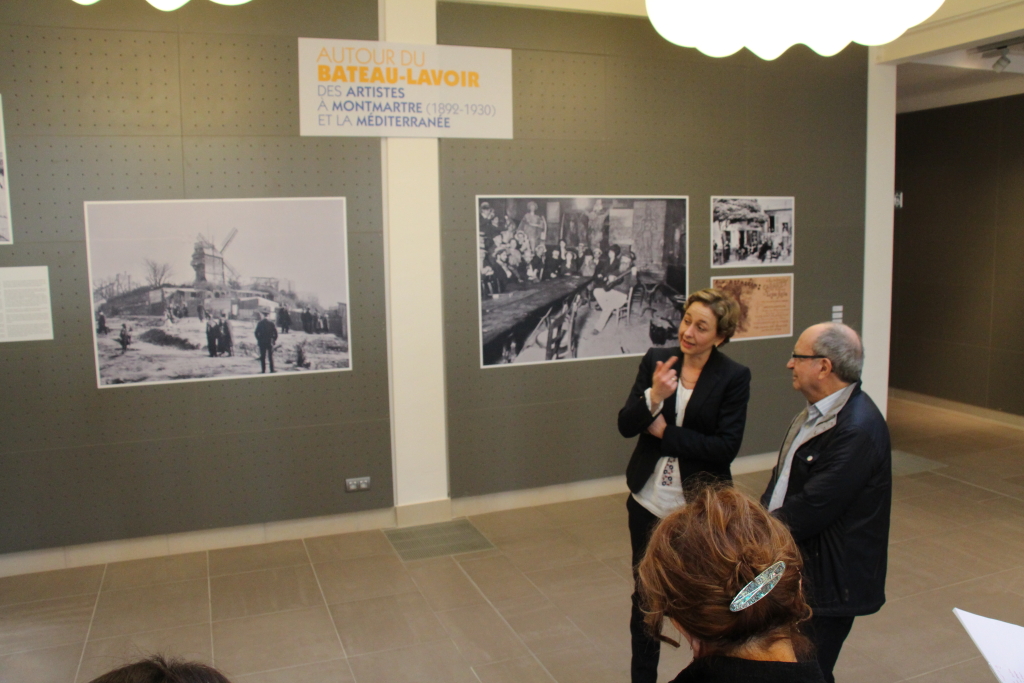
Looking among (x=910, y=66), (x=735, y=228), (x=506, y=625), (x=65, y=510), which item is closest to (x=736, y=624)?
(x=506, y=625)

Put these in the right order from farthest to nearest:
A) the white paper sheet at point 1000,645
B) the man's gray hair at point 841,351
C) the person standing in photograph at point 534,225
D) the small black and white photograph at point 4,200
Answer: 1. the person standing in photograph at point 534,225
2. the small black and white photograph at point 4,200
3. the man's gray hair at point 841,351
4. the white paper sheet at point 1000,645

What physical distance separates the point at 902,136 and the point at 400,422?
23.8 ft

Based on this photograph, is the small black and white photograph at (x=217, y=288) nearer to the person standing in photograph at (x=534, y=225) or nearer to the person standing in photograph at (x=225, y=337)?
the person standing in photograph at (x=225, y=337)

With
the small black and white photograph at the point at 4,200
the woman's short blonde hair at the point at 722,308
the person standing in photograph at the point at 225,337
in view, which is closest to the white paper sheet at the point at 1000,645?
the woman's short blonde hair at the point at 722,308

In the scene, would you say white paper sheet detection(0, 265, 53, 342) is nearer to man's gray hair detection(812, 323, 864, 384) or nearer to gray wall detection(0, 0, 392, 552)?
gray wall detection(0, 0, 392, 552)

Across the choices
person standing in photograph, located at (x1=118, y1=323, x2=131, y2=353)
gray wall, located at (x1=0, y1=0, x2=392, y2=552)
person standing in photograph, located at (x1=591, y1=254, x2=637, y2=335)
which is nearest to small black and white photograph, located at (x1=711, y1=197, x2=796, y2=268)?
person standing in photograph, located at (x1=591, y1=254, x2=637, y2=335)

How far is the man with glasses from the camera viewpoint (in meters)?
2.41

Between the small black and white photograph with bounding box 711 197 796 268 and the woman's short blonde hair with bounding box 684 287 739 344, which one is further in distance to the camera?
the small black and white photograph with bounding box 711 197 796 268

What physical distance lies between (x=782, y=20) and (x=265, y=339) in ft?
11.9

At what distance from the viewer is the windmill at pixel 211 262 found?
15.7ft

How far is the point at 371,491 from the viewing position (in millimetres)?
5328

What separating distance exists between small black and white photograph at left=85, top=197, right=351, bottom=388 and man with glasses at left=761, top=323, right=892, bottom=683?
335 cm

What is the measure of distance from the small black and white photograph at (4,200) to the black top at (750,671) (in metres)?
4.53

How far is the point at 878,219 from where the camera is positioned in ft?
22.0
